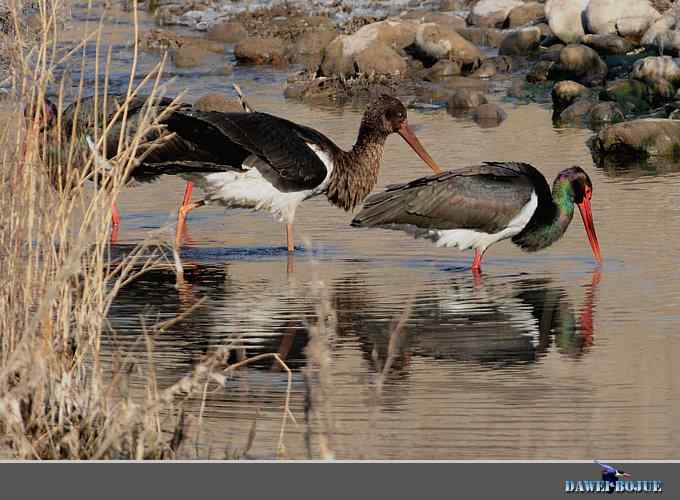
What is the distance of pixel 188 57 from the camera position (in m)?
21.9

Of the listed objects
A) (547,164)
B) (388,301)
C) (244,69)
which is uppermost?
(388,301)

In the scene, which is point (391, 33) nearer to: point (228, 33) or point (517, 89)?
point (517, 89)

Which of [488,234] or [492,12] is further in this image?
[492,12]

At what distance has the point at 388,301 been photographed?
9.05 metres

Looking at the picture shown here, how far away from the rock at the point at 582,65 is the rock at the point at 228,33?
23.3 feet

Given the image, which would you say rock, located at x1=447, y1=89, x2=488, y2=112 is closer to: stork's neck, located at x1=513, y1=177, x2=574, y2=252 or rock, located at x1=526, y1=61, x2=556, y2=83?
rock, located at x1=526, y1=61, x2=556, y2=83

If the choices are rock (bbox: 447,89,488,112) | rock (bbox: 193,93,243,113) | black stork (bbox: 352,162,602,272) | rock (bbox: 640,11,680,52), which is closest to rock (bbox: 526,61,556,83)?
rock (bbox: 640,11,680,52)

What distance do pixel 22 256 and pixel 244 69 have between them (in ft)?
52.7

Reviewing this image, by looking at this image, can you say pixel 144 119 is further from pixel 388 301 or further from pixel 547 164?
pixel 547 164

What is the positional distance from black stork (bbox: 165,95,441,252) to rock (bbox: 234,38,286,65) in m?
10.9

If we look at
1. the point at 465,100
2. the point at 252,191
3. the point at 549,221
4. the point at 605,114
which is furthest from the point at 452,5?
the point at 549,221

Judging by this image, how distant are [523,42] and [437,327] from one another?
1358 cm

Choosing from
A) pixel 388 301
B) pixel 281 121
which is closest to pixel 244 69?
pixel 281 121

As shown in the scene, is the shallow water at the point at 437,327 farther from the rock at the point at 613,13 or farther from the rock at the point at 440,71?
the rock at the point at 613,13
